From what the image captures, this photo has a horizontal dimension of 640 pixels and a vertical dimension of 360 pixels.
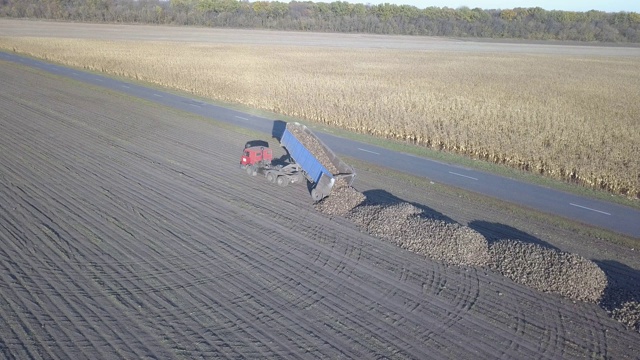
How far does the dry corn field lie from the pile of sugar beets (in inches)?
399

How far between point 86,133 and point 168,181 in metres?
9.69

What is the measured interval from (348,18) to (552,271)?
124m

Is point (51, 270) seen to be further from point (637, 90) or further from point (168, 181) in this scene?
point (637, 90)

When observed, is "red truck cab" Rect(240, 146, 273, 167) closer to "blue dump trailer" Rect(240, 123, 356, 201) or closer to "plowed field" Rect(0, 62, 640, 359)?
"blue dump trailer" Rect(240, 123, 356, 201)

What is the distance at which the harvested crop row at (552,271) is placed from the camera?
13.2 meters

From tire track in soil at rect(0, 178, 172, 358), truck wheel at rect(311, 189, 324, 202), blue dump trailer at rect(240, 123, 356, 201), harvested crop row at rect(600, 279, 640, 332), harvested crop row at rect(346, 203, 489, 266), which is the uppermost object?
blue dump trailer at rect(240, 123, 356, 201)

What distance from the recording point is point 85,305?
38.2 feet

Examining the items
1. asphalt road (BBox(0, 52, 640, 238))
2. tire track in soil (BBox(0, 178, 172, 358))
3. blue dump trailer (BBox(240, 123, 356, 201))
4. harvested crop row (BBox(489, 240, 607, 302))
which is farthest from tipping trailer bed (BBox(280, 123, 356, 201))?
tire track in soil (BBox(0, 178, 172, 358))

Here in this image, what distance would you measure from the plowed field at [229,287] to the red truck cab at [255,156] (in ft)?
2.64

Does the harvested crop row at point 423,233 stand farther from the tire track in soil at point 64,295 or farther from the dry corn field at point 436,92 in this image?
the dry corn field at point 436,92

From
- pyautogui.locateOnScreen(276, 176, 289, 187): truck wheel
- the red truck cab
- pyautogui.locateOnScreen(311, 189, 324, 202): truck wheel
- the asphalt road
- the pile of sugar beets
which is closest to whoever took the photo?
the pile of sugar beets

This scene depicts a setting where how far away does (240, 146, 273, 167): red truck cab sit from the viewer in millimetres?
21109

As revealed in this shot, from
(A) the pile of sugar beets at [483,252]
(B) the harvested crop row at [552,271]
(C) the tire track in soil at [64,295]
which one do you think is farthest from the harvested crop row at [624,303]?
(C) the tire track in soil at [64,295]

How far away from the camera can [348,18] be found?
129375 millimetres
